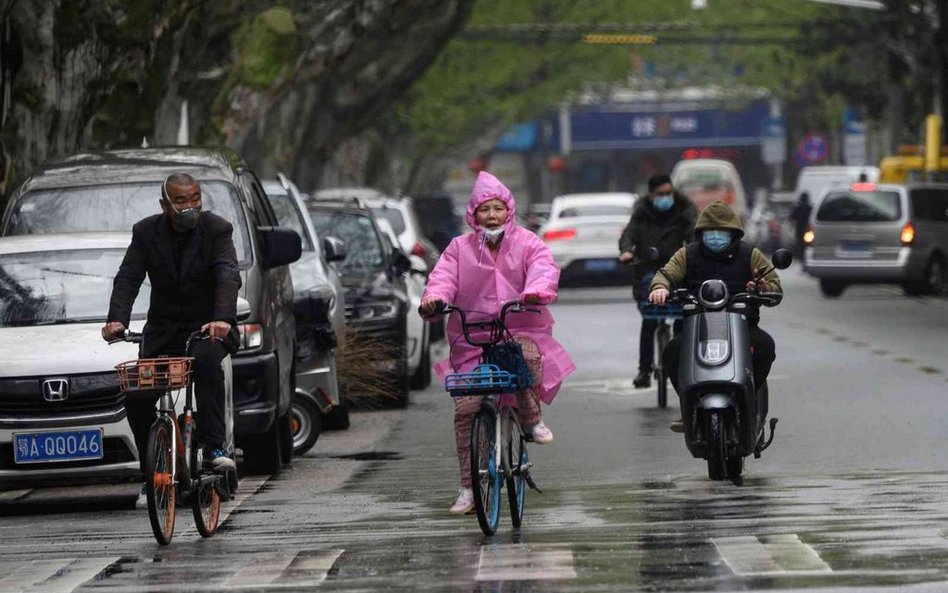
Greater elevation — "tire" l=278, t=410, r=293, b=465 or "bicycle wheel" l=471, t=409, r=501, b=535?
"bicycle wheel" l=471, t=409, r=501, b=535

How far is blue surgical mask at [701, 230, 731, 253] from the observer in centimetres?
1293

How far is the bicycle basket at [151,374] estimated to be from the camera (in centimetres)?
1046

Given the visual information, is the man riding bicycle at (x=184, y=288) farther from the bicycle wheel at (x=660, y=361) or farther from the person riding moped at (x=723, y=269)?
the bicycle wheel at (x=660, y=361)

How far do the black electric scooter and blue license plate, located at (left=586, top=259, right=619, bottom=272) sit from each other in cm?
2217

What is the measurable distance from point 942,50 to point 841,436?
28.2 metres

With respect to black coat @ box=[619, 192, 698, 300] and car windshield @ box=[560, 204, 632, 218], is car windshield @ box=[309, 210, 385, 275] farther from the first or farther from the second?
car windshield @ box=[560, 204, 632, 218]

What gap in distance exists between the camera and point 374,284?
18375 mm

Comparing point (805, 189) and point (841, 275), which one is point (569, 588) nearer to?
point (841, 275)

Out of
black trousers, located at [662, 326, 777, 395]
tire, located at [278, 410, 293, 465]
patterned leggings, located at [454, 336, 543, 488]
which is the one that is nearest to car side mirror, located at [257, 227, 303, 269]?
tire, located at [278, 410, 293, 465]

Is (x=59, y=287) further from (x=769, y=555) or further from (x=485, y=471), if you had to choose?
(x=769, y=555)

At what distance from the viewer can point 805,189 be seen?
52156 millimetres

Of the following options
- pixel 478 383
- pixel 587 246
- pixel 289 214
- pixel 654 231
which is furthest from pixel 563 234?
pixel 478 383

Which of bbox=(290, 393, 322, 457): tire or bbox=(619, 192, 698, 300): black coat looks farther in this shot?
bbox=(619, 192, 698, 300): black coat

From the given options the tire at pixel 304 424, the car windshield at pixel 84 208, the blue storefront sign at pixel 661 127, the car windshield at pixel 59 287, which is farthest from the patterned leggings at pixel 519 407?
the blue storefront sign at pixel 661 127
